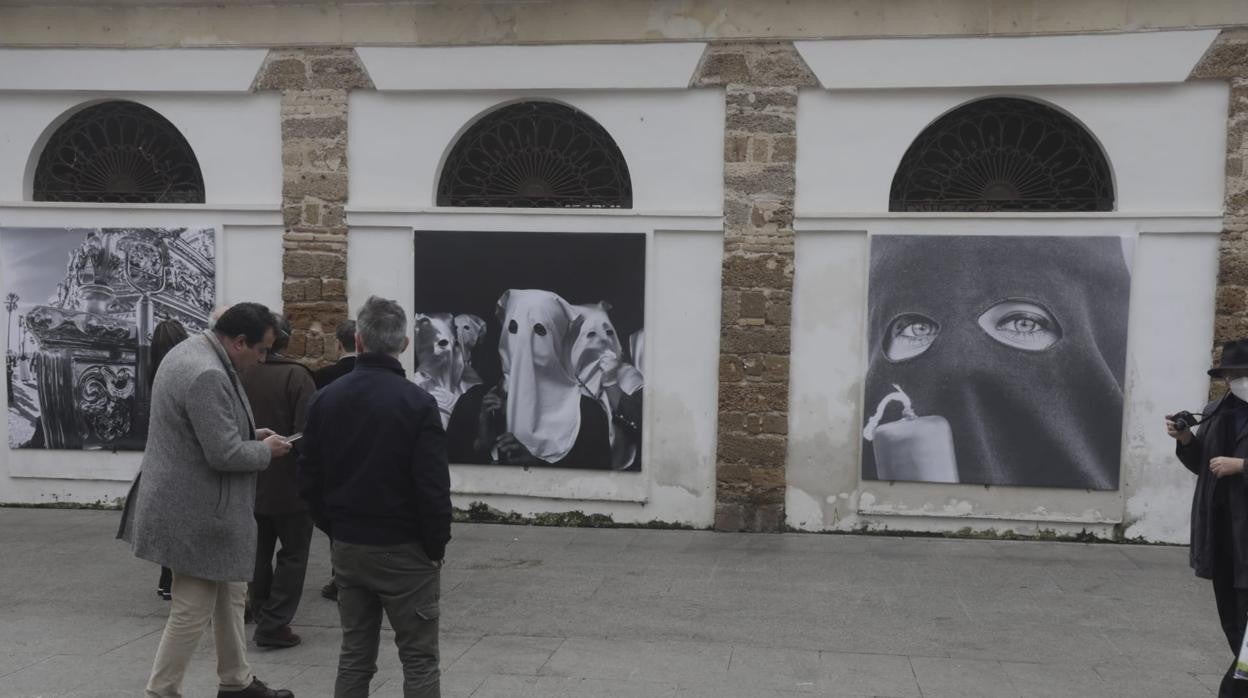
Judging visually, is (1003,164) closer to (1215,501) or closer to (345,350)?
(1215,501)

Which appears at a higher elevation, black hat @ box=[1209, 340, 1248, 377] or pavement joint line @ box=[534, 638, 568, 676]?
black hat @ box=[1209, 340, 1248, 377]

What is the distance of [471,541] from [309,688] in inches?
137

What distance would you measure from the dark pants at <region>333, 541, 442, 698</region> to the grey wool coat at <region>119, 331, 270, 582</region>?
652 millimetres

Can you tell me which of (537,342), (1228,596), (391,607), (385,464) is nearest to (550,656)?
(391,607)

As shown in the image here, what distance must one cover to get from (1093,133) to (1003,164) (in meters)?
0.72

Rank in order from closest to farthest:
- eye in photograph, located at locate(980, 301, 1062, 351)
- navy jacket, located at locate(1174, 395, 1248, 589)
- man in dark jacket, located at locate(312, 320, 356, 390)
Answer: navy jacket, located at locate(1174, 395, 1248, 589), man in dark jacket, located at locate(312, 320, 356, 390), eye in photograph, located at locate(980, 301, 1062, 351)

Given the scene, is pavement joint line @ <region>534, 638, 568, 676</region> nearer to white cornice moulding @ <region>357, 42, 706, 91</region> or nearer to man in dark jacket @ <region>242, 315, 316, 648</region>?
man in dark jacket @ <region>242, 315, 316, 648</region>

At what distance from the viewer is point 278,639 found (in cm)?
614

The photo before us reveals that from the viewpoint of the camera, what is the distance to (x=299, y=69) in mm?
9633

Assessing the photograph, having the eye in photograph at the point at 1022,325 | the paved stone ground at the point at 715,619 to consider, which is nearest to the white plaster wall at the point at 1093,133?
the eye in photograph at the point at 1022,325

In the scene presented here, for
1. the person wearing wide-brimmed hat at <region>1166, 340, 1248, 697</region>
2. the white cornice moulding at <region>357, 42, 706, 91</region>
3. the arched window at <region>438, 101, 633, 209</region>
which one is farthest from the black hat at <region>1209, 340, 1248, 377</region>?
the arched window at <region>438, 101, 633, 209</region>

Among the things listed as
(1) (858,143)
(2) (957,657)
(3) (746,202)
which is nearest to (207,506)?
(2) (957,657)

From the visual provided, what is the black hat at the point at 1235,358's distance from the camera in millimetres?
5051

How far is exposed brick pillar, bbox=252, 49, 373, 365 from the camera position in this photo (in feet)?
31.5
